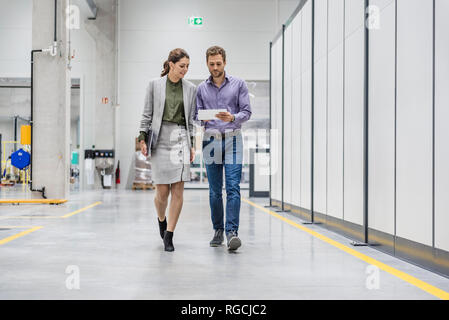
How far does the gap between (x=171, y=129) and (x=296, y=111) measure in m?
4.26

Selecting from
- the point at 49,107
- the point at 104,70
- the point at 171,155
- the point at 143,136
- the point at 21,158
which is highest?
the point at 104,70

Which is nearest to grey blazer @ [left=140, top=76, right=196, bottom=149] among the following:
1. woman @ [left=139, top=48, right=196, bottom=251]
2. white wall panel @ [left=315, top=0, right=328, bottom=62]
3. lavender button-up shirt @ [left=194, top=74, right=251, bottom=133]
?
woman @ [left=139, top=48, right=196, bottom=251]

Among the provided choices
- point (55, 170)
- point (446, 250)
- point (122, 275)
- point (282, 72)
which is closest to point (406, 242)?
point (446, 250)

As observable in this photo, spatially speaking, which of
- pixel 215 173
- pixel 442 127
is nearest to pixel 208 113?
pixel 215 173

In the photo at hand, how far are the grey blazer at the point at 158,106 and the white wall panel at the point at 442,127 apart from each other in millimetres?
2099

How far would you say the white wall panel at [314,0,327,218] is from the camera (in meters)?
6.65

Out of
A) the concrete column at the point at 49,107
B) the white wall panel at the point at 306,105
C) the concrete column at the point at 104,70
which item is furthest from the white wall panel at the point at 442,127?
the concrete column at the point at 104,70

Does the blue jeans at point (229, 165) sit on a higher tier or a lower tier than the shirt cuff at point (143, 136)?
lower

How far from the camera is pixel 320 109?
684cm

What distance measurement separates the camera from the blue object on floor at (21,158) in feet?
35.1

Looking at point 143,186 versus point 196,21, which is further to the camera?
point 196,21

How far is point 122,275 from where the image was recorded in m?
3.42

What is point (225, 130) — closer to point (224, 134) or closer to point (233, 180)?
point (224, 134)

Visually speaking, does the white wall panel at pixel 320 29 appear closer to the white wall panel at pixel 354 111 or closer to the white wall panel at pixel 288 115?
the white wall panel at pixel 354 111
